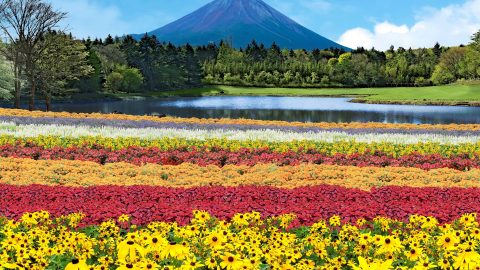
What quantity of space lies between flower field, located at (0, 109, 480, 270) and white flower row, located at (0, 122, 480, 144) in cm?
A: 10

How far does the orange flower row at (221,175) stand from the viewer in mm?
13852

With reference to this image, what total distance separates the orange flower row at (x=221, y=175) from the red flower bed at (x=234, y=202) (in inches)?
78.9

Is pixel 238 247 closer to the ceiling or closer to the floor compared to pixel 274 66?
closer to the floor

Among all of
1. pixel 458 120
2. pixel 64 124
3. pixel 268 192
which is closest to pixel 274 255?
pixel 268 192

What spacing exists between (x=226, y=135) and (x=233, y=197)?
1301cm

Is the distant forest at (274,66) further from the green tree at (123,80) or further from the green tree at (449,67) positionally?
the green tree at (123,80)

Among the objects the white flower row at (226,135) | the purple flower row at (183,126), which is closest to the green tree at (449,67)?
the purple flower row at (183,126)

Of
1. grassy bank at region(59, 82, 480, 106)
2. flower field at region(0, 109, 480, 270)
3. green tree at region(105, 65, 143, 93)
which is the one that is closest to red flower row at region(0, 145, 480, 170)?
flower field at region(0, 109, 480, 270)

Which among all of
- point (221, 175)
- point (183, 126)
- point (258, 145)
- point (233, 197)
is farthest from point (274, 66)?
point (233, 197)

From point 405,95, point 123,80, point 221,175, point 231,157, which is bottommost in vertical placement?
point 221,175

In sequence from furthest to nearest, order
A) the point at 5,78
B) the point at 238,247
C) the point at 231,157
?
1. the point at 5,78
2. the point at 231,157
3. the point at 238,247

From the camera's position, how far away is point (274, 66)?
157m

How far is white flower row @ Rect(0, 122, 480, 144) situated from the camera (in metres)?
22.5

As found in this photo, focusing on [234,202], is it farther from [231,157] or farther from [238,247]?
[231,157]
